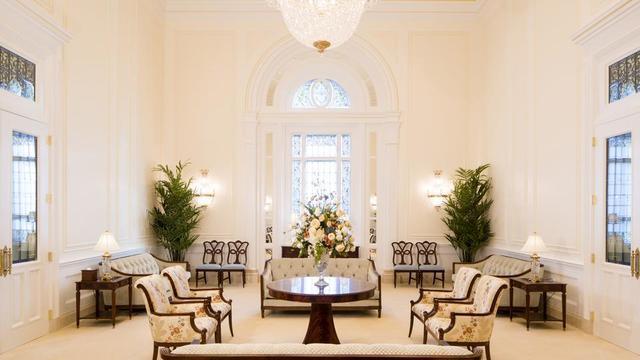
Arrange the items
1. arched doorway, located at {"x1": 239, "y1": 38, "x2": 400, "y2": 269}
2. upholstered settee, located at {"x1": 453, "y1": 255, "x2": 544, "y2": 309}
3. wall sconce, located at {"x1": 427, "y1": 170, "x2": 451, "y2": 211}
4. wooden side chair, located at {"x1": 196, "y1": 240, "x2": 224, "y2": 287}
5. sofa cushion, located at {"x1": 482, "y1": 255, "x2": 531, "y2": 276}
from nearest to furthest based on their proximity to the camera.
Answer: upholstered settee, located at {"x1": 453, "y1": 255, "x2": 544, "y2": 309} < sofa cushion, located at {"x1": 482, "y1": 255, "x2": 531, "y2": 276} < wooden side chair, located at {"x1": 196, "y1": 240, "x2": 224, "y2": 287} < wall sconce, located at {"x1": 427, "y1": 170, "x2": 451, "y2": 211} < arched doorway, located at {"x1": 239, "y1": 38, "x2": 400, "y2": 269}

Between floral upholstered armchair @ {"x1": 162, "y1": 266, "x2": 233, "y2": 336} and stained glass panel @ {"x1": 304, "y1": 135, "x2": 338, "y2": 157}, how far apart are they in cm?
605

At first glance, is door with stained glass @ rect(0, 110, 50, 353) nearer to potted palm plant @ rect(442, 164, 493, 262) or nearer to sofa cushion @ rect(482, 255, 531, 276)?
sofa cushion @ rect(482, 255, 531, 276)

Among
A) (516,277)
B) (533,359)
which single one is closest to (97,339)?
(533,359)

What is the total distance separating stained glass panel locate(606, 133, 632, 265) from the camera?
6254mm

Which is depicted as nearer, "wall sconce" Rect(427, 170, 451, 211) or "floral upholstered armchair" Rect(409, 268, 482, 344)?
"floral upholstered armchair" Rect(409, 268, 482, 344)

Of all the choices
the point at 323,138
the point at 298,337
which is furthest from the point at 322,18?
the point at 323,138

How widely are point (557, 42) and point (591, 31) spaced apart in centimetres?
125

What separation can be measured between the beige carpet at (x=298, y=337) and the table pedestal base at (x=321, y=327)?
57 cm

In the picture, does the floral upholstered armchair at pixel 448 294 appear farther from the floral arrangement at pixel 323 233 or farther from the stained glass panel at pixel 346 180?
the stained glass panel at pixel 346 180

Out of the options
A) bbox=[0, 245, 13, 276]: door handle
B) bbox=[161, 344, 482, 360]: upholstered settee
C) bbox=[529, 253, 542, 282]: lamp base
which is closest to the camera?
bbox=[161, 344, 482, 360]: upholstered settee

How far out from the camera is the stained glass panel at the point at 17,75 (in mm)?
6035

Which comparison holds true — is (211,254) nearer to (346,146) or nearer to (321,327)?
(346,146)

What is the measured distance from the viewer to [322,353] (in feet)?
9.22

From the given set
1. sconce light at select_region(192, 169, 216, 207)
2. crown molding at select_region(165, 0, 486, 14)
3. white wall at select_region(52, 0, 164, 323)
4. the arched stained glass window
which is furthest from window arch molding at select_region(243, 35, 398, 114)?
white wall at select_region(52, 0, 164, 323)
